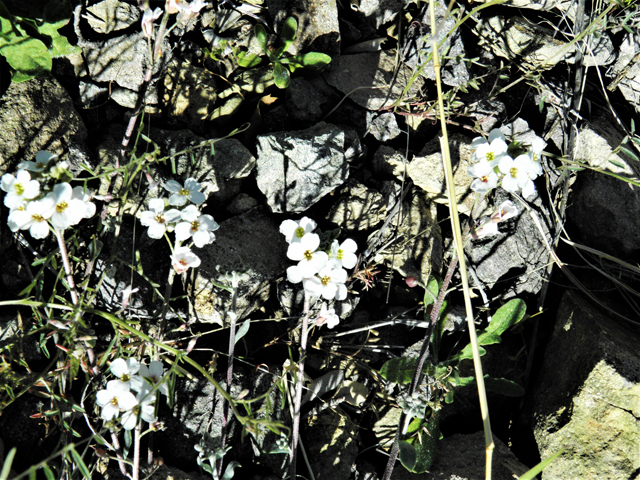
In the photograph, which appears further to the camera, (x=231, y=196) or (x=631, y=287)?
(x=631, y=287)

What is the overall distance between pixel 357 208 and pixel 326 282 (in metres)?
0.80

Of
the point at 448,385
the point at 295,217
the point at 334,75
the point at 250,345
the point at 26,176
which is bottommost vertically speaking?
the point at 448,385

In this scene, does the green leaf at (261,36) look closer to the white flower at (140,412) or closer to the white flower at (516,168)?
the white flower at (516,168)

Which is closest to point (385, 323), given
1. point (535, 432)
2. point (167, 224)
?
point (535, 432)

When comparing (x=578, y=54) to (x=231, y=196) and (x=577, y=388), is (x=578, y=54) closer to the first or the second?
(x=577, y=388)

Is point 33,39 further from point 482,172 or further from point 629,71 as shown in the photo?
point 629,71

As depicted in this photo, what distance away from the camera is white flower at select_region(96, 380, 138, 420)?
2328 mm

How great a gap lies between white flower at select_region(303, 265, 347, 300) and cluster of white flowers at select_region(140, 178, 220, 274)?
0.58m

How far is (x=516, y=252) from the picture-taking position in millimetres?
3449

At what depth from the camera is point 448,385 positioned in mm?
3188

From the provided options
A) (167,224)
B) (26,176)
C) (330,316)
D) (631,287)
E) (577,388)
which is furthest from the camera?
(631,287)

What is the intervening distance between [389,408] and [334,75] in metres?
2.35

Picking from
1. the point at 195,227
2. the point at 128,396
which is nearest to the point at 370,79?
the point at 195,227

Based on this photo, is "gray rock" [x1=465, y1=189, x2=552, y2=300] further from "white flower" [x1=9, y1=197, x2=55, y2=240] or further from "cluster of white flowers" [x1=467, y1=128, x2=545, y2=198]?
"white flower" [x1=9, y1=197, x2=55, y2=240]
